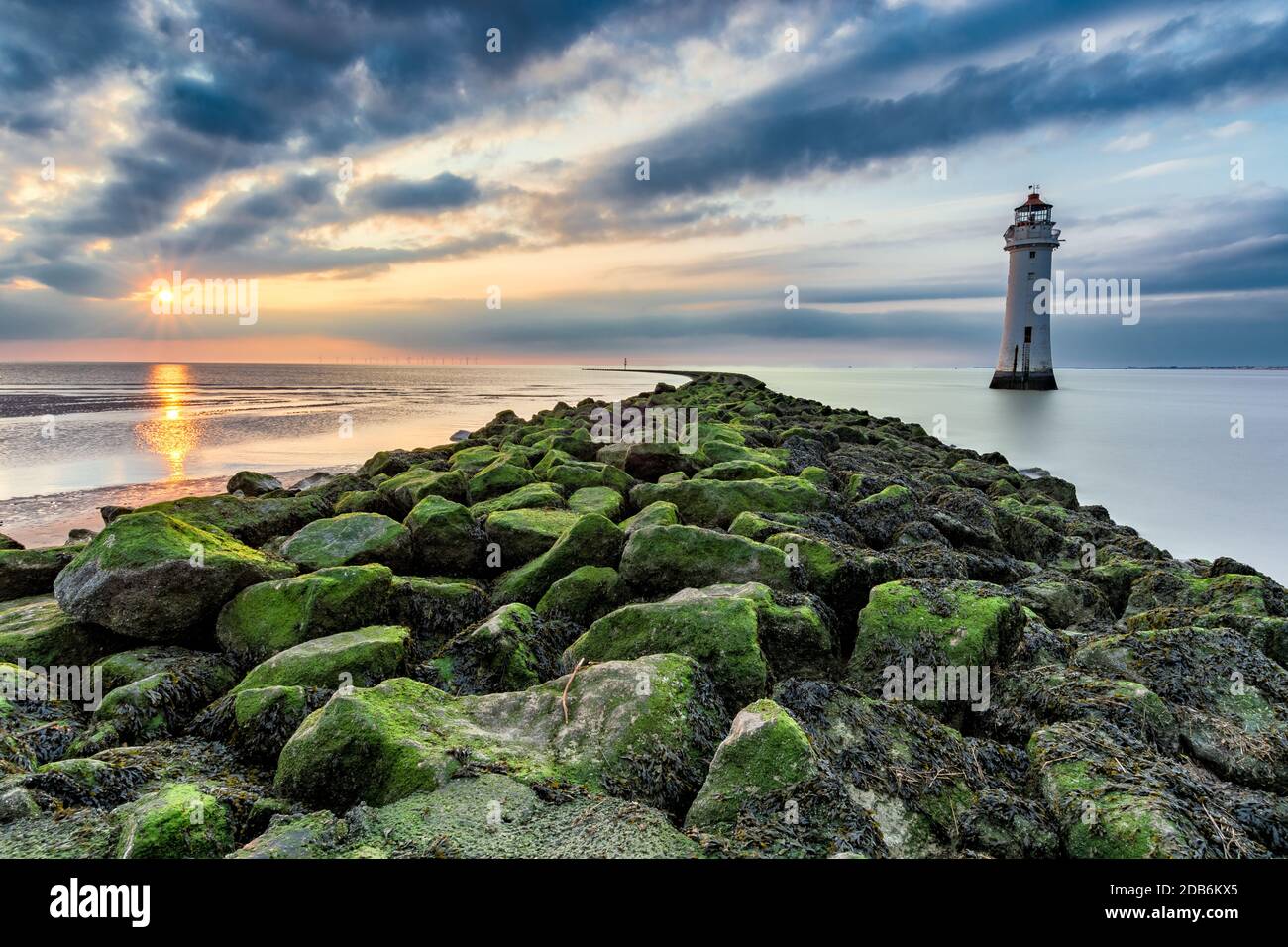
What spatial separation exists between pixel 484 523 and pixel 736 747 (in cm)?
485

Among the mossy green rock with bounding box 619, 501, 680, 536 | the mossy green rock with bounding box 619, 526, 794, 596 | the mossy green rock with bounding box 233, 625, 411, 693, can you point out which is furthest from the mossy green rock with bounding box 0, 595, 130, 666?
the mossy green rock with bounding box 619, 501, 680, 536

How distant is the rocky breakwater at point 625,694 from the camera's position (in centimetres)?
292

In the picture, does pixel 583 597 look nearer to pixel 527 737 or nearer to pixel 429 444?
pixel 527 737

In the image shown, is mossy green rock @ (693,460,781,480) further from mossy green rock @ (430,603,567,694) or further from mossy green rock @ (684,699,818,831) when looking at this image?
mossy green rock @ (684,699,818,831)

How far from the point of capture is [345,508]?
357 inches

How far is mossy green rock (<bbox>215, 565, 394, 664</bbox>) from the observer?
197 inches

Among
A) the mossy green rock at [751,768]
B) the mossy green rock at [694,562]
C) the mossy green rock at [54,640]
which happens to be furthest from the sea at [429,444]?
the mossy green rock at [751,768]

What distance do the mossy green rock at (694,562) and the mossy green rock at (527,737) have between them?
177 centimetres

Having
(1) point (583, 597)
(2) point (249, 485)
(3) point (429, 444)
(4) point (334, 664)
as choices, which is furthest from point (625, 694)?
(3) point (429, 444)

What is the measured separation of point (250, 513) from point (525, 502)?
10.6 ft

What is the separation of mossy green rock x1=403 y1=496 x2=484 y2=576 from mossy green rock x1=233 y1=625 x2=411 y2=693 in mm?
2367

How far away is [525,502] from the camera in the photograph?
326 inches
